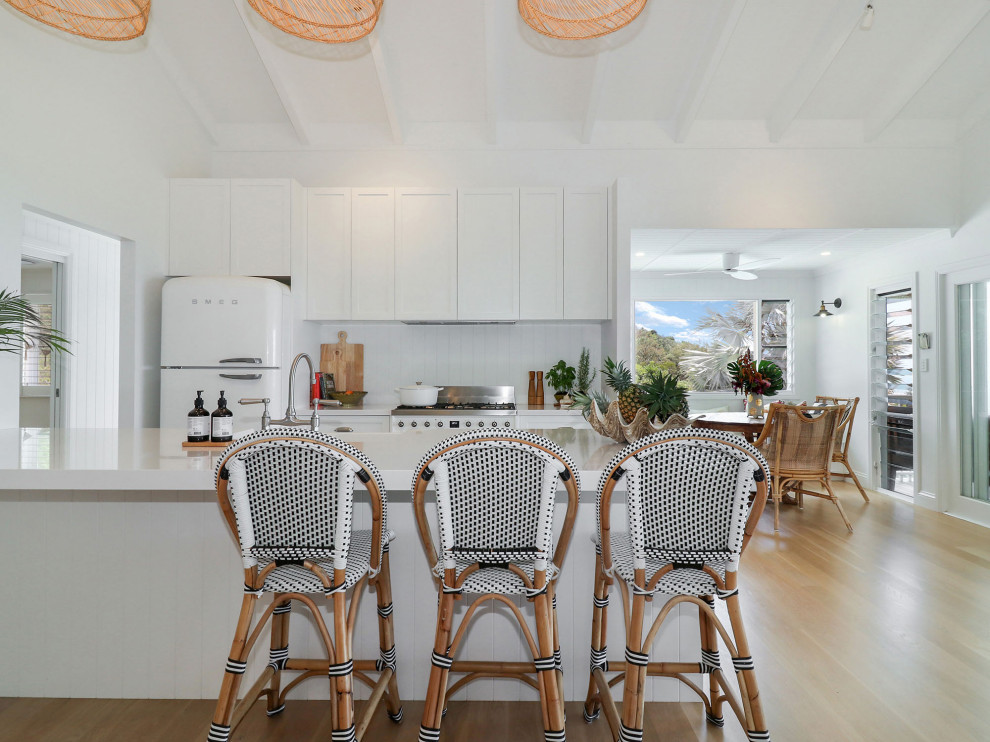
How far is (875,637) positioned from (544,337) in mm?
2913

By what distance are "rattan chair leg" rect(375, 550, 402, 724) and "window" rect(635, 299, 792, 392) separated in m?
5.32

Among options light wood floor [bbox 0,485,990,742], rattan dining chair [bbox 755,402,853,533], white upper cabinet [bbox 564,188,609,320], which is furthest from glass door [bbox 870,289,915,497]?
white upper cabinet [bbox 564,188,609,320]

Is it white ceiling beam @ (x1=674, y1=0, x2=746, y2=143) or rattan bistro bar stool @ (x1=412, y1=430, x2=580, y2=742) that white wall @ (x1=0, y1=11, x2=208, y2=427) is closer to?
rattan bistro bar stool @ (x1=412, y1=430, x2=580, y2=742)

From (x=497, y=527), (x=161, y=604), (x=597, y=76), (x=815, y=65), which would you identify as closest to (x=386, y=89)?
(x=597, y=76)

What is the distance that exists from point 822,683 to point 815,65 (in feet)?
12.0

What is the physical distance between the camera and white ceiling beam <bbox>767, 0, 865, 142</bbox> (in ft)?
11.7

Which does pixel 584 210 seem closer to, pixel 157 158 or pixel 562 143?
pixel 562 143

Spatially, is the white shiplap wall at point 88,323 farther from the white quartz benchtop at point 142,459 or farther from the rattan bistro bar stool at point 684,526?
the rattan bistro bar stool at point 684,526

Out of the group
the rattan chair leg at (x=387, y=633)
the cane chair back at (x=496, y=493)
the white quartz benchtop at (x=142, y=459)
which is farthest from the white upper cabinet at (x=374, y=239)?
the cane chair back at (x=496, y=493)

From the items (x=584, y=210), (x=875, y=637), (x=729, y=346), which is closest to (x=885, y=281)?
(x=729, y=346)

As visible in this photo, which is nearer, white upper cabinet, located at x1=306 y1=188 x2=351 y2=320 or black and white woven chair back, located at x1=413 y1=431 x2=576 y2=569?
black and white woven chair back, located at x1=413 y1=431 x2=576 y2=569

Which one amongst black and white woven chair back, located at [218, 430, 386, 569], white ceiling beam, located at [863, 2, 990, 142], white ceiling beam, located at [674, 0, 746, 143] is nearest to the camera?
black and white woven chair back, located at [218, 430, 386, 569]

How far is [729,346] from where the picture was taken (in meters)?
6.91

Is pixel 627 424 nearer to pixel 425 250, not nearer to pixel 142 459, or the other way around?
pixel 142 459
